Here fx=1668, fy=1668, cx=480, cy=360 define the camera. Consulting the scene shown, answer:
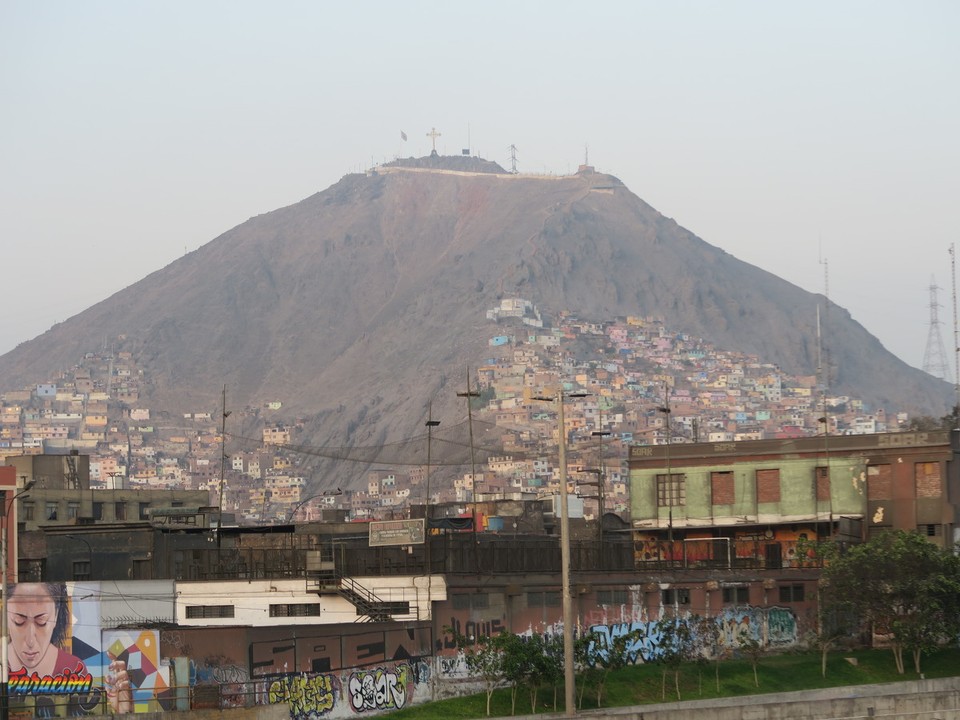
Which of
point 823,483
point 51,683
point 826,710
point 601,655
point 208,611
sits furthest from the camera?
point 823,483

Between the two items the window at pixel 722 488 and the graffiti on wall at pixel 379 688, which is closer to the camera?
the graffiti on wall at pixel 379 688

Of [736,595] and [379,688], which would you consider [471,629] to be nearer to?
[379,688]

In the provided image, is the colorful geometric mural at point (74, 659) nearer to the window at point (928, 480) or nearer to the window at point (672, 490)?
the window at point (672, 490)

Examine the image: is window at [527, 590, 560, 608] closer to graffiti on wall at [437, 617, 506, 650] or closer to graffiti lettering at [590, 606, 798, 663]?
graffiti on wall at [437, 617, 506, 650]

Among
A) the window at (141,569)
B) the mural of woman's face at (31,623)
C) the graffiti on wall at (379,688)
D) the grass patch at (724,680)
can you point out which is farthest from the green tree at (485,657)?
the window at (141,569)

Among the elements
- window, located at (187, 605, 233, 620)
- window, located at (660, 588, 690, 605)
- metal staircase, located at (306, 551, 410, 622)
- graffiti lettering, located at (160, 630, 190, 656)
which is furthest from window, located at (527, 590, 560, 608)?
graffiti lettering, located at (160, 630, 190, 656)

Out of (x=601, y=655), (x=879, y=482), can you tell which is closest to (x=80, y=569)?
(x=601, y=655)

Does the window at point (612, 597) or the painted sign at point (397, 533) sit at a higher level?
the painted sign at point (397, 533)
